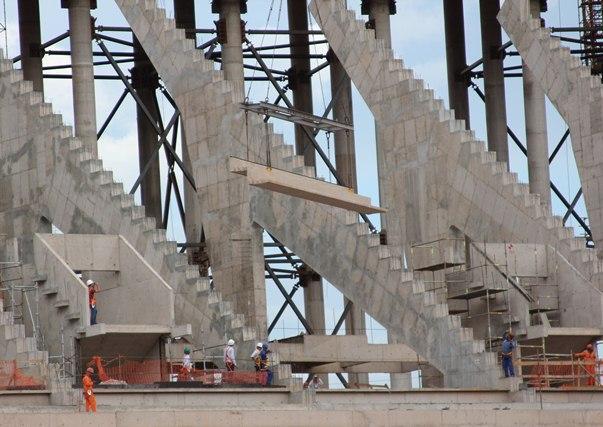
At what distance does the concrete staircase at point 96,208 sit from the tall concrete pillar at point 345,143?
674 inches

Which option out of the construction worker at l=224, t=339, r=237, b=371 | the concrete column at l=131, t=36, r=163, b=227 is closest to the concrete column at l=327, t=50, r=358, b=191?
the concrete column at l=131, t=36, r=163, b=227

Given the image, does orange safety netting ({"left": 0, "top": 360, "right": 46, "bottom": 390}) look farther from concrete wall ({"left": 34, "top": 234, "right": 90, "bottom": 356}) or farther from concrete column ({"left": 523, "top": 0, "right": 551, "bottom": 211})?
concrete column ({"left": 523, "top": 0, "right": 551, "bottom": 211})

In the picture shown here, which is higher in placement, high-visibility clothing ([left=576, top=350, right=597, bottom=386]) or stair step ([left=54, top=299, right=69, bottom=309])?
stair step ([left=54, top=299, right=69, bottom=309])

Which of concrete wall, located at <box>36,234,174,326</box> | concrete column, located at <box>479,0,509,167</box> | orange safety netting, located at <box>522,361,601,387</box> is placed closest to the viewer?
orange safety netting, located at <box>522,361,601,387</box>

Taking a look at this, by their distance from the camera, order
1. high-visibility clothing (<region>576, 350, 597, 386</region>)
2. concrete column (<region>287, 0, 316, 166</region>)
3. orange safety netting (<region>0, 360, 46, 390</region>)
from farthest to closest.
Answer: concrete column (<region>287, 0, 316, 166</region>), high-visibility clothing (<region>576, 350, 597, 386</region>), orange safety netting (<region>0, 360, 46, 390</region>)

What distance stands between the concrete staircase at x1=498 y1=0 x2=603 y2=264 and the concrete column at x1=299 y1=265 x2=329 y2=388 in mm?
17342

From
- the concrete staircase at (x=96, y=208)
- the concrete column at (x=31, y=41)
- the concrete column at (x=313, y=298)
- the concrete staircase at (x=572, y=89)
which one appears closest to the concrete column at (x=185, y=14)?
the concrete column at (x=31, y=41)

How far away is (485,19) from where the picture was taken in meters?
86.0

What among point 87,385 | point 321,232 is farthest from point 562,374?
point 87,385

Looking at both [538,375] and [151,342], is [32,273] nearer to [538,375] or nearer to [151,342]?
[151,342]

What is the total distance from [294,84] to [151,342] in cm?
3114

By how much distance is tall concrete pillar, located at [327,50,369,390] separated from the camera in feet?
277

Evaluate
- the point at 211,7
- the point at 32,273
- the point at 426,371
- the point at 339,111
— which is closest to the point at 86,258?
the point at 32,273

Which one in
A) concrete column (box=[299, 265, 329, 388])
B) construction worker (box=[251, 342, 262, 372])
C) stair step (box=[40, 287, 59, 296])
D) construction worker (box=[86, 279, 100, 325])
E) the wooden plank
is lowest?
construction worker (box=[251, 342, 262, 372])
